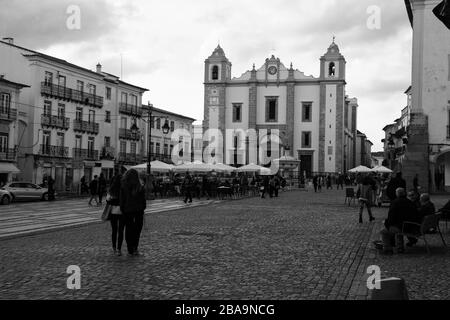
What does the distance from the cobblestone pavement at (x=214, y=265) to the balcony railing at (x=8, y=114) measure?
30300 mm

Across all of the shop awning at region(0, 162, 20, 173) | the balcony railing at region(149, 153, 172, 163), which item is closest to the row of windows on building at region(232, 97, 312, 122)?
the balcony railing at region(149, 153, 172, 163)

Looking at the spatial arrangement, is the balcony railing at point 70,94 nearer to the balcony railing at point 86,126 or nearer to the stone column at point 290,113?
the balcony railing at point 86,126

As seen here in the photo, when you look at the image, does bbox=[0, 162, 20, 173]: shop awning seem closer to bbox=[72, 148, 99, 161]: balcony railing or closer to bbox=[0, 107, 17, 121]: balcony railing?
bbox=[0, 107, 17, 121]: balcony railing

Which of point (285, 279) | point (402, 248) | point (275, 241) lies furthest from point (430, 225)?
point (285, 279)

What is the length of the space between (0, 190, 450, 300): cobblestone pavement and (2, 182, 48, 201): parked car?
18.3 meters

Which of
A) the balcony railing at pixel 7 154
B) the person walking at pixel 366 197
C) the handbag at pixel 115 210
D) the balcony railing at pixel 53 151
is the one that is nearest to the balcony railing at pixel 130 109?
the balcony railing at pixel 53 151

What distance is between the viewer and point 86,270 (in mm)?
9016

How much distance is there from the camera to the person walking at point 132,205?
10.7 m

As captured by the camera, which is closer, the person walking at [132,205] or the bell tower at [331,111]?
the person walking at [132,205]

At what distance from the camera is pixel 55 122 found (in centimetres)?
5103

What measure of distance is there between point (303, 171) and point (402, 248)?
66.6 m

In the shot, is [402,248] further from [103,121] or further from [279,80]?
[279,80]

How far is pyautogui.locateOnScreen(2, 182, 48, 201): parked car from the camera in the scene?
106 ft

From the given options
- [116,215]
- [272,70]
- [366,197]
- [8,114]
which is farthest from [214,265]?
[272,70]
